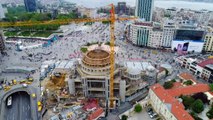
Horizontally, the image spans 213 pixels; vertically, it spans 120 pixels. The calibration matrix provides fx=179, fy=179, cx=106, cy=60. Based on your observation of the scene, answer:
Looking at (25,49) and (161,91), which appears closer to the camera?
(161,91)

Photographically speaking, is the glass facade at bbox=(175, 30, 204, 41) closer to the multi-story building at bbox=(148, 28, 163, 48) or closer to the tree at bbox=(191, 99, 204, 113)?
the multi-story building at bbox=(148, 28, 163, 48)

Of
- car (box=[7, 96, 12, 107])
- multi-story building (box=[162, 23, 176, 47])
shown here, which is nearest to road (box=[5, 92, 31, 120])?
car (box=[7, 96, 12, 107])

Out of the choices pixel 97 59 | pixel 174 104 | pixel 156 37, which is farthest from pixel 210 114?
pixel 156 37

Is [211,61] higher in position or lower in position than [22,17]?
lower

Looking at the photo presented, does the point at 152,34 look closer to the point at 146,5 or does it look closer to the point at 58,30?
the point at 146,5

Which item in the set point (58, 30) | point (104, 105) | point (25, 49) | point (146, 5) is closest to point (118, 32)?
point (146, 5)

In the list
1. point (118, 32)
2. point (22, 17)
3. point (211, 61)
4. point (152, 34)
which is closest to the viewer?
point (211, 61)

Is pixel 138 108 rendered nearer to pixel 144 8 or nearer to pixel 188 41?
pixel 188 41
